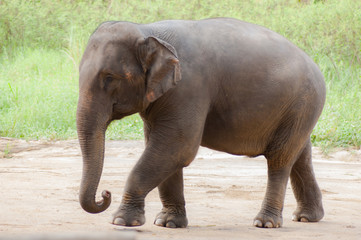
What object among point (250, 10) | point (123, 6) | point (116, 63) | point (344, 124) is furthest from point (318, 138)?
point (123, 6)

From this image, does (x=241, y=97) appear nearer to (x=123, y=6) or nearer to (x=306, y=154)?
(x=306, y=154)

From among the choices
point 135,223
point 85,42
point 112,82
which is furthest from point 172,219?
point 85,42

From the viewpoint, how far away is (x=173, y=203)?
173 inches

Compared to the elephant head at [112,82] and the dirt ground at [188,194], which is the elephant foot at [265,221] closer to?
the dirt ground at [188,194]

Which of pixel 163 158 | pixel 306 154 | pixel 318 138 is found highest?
pixel 163 158

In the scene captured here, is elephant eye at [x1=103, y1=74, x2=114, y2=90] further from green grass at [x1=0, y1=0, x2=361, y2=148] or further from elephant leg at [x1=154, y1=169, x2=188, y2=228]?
green grass at [x1=0, y1=0, x2=361, y2=148]

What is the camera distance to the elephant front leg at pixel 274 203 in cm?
456

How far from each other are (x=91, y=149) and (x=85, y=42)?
10.4 m

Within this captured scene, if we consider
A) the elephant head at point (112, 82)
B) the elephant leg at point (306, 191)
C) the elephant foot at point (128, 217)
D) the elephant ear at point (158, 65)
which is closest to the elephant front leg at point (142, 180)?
the elephant foot at point (128, 217)

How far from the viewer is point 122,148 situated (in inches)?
342

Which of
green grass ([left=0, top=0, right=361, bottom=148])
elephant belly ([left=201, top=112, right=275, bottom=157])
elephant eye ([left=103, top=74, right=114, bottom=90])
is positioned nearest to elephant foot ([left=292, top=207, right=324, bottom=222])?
elephant belly ([left=201, top=112, right=275, bottom=157])

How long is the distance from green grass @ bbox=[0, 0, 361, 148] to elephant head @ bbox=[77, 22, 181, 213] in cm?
520

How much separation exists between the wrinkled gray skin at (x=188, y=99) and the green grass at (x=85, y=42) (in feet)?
14.1

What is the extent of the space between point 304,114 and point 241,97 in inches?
20.8
